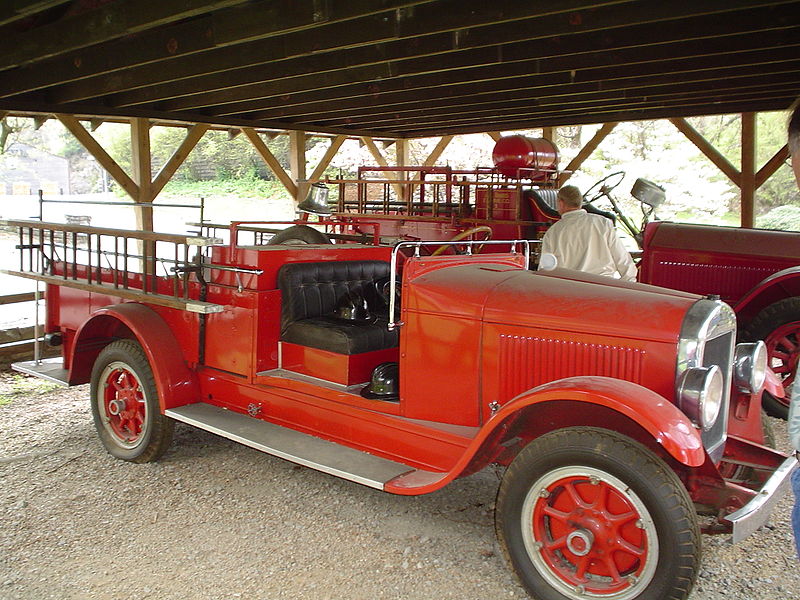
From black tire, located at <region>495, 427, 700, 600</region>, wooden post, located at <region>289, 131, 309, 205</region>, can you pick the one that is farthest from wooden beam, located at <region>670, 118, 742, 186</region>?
black tire, located at <region>495, 427, 700, 600</region>

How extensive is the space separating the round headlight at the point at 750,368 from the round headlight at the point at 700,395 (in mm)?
443

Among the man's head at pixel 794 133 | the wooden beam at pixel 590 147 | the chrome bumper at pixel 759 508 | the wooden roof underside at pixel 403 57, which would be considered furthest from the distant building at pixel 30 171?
the man's head at pixel 794 133

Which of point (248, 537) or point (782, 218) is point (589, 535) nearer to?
point (248, 537)

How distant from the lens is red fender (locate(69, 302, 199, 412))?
140 inches

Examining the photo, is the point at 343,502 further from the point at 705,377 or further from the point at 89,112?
the point at 89,112

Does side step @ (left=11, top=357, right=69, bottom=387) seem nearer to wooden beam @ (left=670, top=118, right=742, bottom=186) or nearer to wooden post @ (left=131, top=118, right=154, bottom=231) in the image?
wooden post @ (left=131, top=118, right=154, bottom=231)

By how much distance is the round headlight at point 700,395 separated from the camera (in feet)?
7.54

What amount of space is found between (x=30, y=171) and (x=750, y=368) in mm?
25168

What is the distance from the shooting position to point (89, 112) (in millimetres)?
6926

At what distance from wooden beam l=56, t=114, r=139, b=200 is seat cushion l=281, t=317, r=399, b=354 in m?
4.97

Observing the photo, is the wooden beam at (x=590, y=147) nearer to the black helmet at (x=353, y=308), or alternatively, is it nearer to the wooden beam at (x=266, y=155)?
the wooden beam at (x=266, y=155)

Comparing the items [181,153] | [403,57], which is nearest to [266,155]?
[181,153]

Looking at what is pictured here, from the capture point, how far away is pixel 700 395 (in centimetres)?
229

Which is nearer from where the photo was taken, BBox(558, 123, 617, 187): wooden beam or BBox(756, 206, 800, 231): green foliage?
BBox(558, 123, 617, 187): wooden beam
